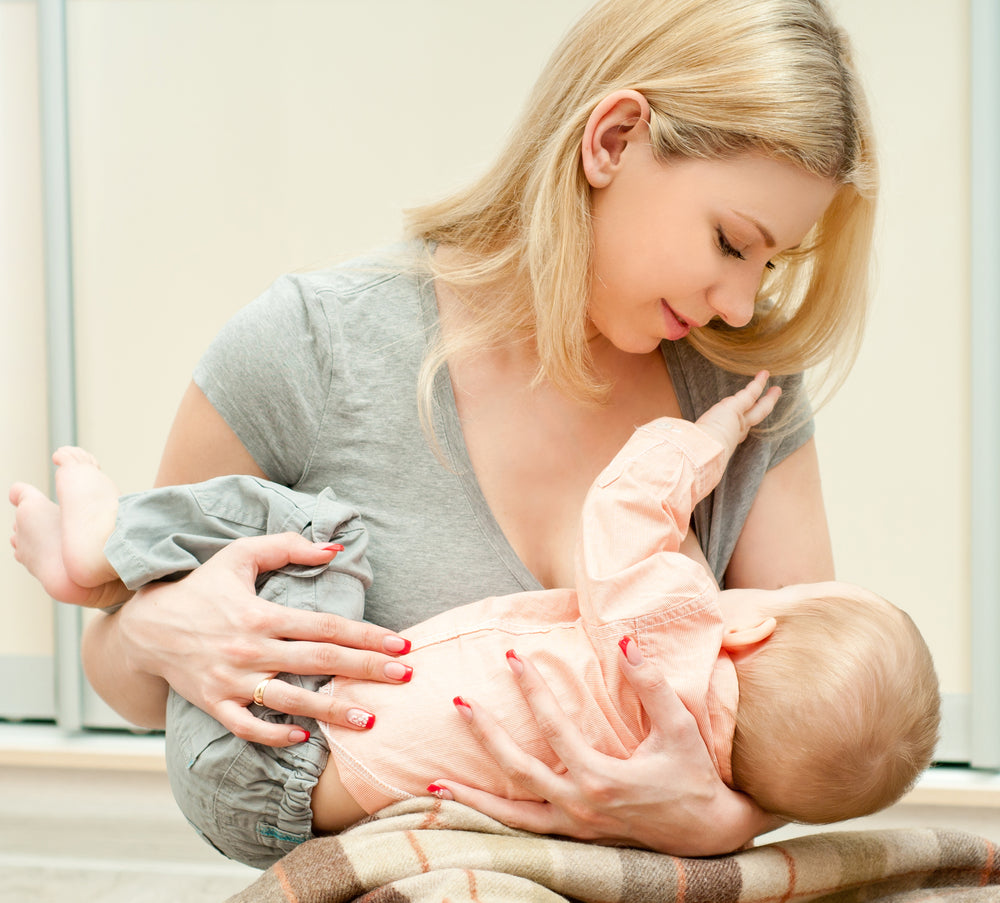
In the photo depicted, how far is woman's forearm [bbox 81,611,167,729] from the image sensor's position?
1140 millimetres

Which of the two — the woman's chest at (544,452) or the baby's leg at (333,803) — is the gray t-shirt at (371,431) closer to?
the woman's chest at (544,452)

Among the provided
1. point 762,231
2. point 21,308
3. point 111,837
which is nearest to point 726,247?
point 762,231

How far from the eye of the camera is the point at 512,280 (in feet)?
4.14

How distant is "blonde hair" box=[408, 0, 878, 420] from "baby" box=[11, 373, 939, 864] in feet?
0.73

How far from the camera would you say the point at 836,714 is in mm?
971

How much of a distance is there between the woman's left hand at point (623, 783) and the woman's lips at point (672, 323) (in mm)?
386

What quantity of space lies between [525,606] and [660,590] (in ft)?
0.51

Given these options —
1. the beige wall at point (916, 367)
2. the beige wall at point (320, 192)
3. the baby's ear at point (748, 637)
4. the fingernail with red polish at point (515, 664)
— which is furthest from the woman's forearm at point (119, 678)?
the beige wall at point (916, 367)

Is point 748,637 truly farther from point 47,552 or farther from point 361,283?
point 47,552

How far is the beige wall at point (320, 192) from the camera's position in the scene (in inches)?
82.9

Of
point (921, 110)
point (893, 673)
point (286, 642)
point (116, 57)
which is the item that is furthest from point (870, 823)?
point (116, 57)

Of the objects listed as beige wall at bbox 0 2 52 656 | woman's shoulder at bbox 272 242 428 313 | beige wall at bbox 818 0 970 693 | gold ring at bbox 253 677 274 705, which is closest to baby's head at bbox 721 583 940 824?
gold ring at bbox 253 677 274 705

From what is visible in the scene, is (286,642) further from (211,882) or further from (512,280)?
(211,882)

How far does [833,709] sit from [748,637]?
0.12 metres
